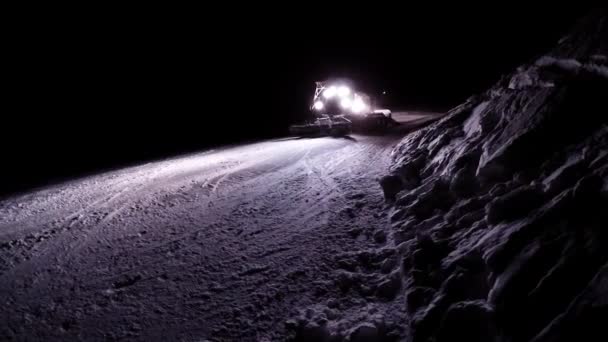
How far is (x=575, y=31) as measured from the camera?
5723mm

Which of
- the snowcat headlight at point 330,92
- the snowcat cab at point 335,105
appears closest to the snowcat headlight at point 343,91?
the snowcat cab at point 335,105

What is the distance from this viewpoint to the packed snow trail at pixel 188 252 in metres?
4.18

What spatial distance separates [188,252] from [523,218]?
4677 mm

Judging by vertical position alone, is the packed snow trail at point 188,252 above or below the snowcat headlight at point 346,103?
below

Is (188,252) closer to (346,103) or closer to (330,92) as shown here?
(346,103)

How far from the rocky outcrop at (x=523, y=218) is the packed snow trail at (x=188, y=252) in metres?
1.14

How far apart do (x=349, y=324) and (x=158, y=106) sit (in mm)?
40959

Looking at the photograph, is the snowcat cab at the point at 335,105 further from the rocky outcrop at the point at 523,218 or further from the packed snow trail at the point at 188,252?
the rocky outcrop at the point at 523,218

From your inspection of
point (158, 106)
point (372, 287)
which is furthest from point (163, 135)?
point (372, 287)

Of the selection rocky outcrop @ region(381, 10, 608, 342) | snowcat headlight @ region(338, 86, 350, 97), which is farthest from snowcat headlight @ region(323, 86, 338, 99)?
rocky outcrop @ region(381, 10, 608, 342)

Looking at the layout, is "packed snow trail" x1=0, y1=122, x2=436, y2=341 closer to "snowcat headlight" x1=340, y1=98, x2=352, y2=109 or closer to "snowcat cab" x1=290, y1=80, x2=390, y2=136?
"snowcat cab" x1=290, y1=80, x2=390, y2=136

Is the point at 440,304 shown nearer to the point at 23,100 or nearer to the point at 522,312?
the point at 522,312

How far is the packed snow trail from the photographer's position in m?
4.18

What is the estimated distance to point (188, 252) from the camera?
559 centimetres
